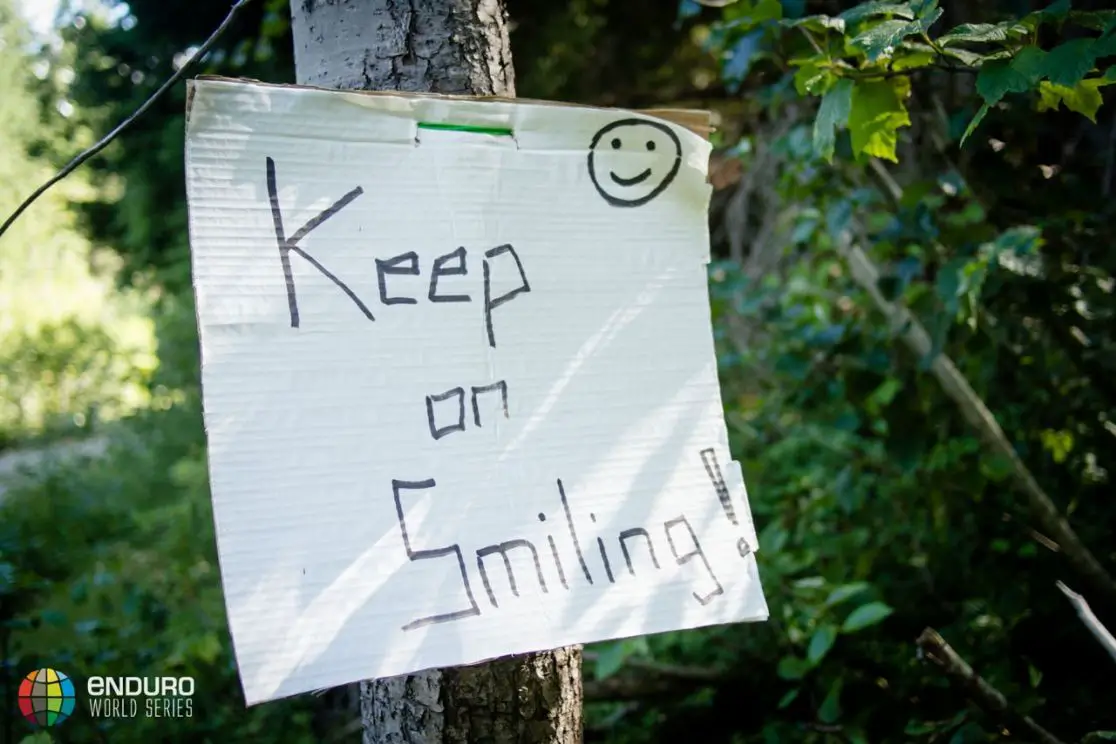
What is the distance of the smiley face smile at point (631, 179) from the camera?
91 centimetres

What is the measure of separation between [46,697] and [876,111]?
161 cm

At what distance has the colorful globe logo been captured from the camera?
142 cm

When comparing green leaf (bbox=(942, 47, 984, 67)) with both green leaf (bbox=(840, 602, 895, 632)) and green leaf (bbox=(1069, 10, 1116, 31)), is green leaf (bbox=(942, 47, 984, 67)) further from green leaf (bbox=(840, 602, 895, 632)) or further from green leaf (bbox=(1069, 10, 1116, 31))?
green leaf (bbox=(840, 602, 895, 632))

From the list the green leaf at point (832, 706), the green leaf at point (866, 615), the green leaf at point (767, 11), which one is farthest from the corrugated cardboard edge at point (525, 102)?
the green leaf at point (832, 706)

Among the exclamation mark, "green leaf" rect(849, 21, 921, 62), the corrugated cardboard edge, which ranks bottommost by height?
the exclamation mark

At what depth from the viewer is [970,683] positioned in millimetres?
1168

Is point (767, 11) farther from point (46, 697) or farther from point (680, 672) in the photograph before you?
point (46, 697)

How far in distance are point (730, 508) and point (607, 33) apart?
283cm

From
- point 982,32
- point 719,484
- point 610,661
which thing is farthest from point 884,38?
point 610,661

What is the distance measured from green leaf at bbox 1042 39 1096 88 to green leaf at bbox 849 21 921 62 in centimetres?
13

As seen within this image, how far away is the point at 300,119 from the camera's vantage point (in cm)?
77

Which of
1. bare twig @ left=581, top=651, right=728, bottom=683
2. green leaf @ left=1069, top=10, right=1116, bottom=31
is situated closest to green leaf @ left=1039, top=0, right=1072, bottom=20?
green leaf @ left=1069, top=10, right=1116, bottom=31

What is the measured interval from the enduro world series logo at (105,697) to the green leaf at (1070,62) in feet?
5.48

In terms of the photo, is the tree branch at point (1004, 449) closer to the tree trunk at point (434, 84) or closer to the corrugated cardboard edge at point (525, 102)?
the corrugated cardboard edge at point (525, 102)
